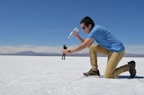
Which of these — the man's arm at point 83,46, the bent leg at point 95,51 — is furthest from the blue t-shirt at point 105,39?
the bent leg at point 95,51

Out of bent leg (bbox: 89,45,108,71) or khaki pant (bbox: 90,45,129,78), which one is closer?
khaki pant (bbox: 90,45,129,78)

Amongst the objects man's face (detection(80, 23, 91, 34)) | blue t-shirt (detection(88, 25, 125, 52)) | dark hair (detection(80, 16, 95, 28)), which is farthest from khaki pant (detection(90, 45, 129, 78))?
dark hair (detection(80, 16, 95, 28))

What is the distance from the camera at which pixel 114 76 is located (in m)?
6.35

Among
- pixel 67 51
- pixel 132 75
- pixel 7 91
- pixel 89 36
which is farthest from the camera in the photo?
pixel 132 75

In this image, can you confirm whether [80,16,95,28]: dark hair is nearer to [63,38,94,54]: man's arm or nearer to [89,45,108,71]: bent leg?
[63,38,94,54]: man's arm

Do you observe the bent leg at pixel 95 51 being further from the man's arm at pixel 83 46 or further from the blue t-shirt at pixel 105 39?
the man's arm at pixel 83 46

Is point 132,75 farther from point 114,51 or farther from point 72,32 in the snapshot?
point 72,32

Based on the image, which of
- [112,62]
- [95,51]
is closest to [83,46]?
[112,62]

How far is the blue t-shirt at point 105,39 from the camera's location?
6.09 m

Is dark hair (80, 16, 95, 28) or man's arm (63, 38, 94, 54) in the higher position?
dark hair (80, 16, 95, 28)

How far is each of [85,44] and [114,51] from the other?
0.75m

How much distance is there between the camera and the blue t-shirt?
6086 mm

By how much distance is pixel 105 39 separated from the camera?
626cm

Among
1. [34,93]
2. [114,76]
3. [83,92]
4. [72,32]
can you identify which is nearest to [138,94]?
Answer: [83,92]
